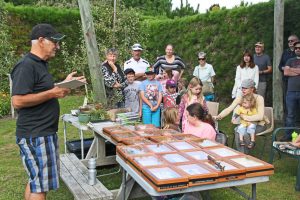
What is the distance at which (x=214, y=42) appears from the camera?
10.4 m

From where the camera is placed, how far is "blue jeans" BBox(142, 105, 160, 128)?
249 inches

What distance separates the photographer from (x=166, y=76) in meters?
7.13

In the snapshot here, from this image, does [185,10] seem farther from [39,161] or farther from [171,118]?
[39,161]

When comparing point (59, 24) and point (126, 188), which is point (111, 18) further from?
point (126, 188)

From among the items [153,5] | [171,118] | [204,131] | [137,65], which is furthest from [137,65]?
[153,5]

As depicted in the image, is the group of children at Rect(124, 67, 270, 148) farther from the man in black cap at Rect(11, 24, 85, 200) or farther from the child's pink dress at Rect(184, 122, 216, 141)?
the man in black cap at Rect(11, 24, 85, 200)

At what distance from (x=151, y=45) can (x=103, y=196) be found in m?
9.73

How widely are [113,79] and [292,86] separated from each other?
287 centimetres

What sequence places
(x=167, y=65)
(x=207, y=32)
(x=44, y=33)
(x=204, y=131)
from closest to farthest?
1. (x=44, y=33)
2. (x=204, y=131)
3. (x=167, y=65)
4. (x=207, y=32)

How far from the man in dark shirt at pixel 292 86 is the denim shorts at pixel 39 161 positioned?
14.2ft

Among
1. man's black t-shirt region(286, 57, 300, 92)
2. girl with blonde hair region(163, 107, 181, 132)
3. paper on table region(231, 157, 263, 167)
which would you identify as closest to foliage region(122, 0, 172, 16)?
man's black t-shirt region(286, 57, 300, 92)

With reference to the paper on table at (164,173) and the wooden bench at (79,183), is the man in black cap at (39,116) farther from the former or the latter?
the paper on table at (164,173)

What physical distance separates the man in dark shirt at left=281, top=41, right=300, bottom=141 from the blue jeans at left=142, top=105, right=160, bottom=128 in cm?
212

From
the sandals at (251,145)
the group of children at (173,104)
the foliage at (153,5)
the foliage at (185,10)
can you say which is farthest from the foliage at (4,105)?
the foliage at (153,5)
